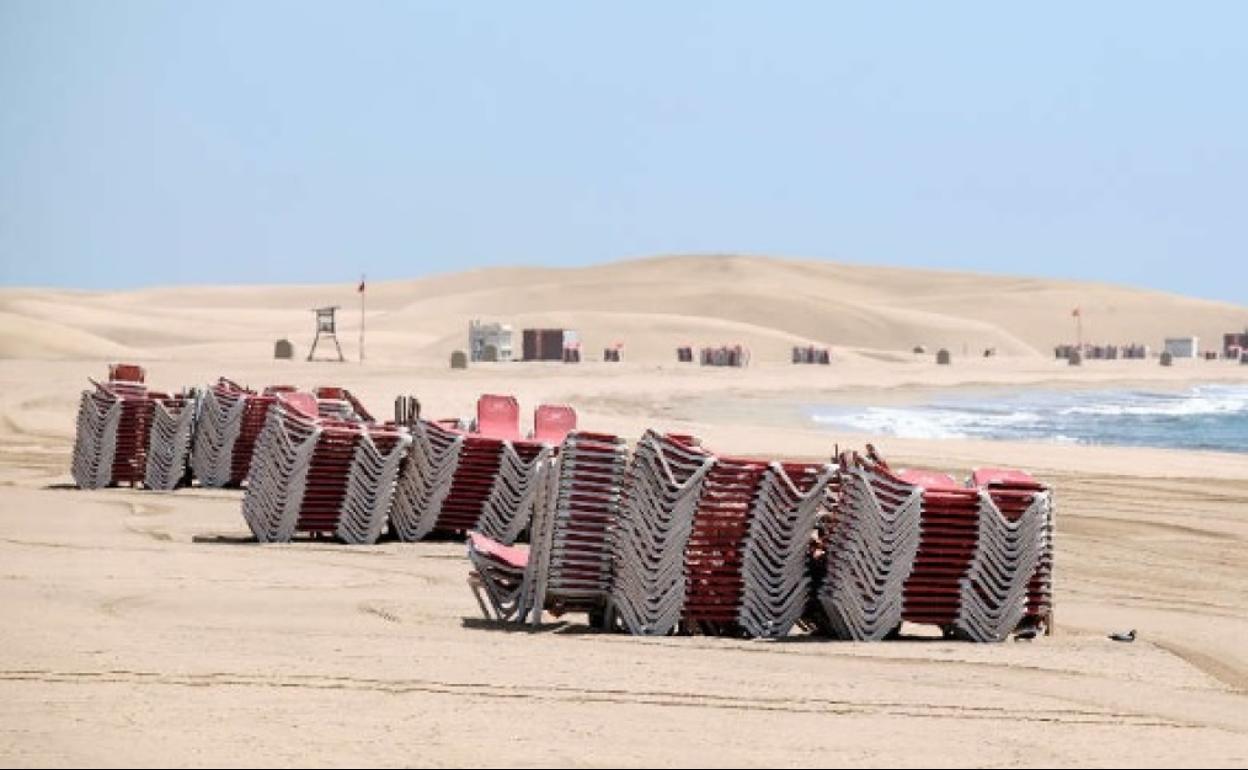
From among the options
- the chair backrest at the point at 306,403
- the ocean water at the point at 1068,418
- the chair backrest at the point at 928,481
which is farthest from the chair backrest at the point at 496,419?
the ocean water at the point at 1068,418

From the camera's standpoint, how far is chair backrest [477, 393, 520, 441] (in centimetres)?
1867

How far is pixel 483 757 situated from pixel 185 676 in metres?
2.20

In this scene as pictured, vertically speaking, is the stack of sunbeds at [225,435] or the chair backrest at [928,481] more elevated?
the chair backrest at [928,481]

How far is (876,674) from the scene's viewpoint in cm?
1063

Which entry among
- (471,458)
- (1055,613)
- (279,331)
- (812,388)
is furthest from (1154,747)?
(279,331)

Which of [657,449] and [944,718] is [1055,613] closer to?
[657,449]

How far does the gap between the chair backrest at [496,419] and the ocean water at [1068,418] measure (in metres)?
20.7

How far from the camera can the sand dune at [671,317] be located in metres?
98.4

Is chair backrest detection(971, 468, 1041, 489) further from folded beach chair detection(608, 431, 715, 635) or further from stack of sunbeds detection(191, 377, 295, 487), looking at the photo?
stack of sunbeds detection(191, 377, 295, 487)

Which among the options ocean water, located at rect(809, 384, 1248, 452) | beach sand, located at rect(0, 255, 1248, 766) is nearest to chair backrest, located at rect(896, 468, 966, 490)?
beach sand, located at rect(0, 255, 1248, 766)

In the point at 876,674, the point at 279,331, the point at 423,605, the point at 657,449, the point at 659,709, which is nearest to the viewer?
the point at 659,709

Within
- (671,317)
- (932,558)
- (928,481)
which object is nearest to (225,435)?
(928,481)

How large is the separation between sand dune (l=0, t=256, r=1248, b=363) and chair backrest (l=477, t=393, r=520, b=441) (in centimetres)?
5096

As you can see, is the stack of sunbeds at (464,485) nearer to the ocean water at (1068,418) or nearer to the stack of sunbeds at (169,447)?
the stack of sunbeds at (169,447)
